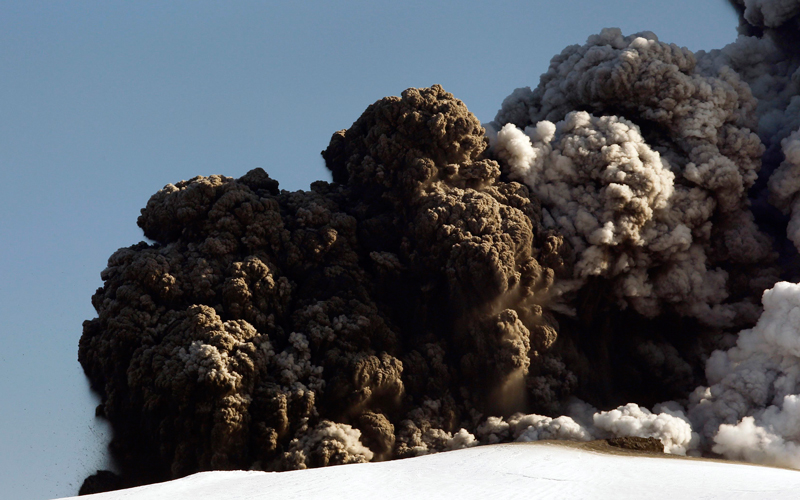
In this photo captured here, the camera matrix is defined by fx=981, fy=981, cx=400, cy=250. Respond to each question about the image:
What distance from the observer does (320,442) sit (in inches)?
1030

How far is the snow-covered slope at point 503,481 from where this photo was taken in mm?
18344

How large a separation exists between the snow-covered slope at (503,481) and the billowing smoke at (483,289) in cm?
467

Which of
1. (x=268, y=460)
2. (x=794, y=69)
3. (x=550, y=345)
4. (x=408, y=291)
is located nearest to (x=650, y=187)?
(x=550, y=345)

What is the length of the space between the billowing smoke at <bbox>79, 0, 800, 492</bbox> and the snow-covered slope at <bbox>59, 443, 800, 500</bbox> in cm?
467

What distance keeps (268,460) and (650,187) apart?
14.1 meters

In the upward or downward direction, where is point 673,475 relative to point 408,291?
downward

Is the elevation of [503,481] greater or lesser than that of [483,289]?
lesser

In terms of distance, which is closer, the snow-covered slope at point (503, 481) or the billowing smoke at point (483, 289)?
the snow-covered slope at point (503, 481)

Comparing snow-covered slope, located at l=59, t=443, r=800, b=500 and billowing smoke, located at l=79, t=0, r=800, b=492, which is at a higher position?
billowing smoke, located at l=79, t=0, r=800, b=492

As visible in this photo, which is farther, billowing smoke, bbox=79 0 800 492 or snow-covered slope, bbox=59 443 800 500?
billowing smoke, bbox=79 0 800 492

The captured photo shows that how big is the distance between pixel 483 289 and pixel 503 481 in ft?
31.1

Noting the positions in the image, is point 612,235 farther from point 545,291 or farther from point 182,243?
point 182,243

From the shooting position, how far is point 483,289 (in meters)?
28.5

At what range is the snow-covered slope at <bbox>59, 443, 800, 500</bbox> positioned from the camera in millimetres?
18344
